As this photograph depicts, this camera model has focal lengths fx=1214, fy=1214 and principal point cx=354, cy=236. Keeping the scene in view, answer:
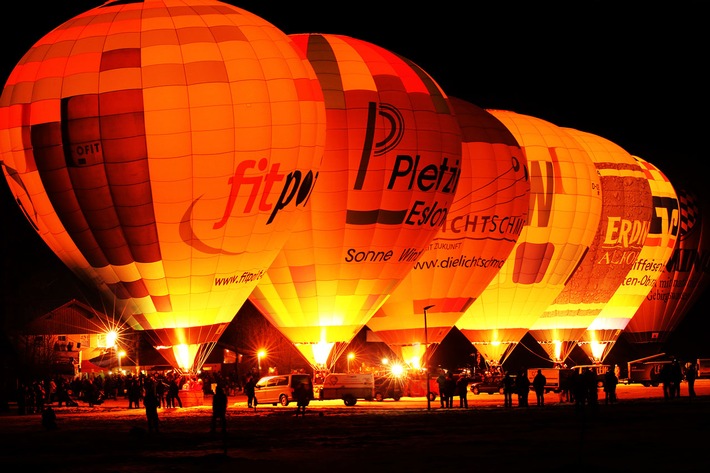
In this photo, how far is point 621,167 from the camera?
43344mm

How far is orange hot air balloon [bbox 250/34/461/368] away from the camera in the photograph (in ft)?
98.7

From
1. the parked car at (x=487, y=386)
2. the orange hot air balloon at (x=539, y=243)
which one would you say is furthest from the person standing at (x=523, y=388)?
the orange hot air balloon at (x=539, y=243)

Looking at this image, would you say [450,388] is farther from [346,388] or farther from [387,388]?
[387,388]

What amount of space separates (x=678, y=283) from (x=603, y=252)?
10243mm

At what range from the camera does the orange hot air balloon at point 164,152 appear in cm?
2642

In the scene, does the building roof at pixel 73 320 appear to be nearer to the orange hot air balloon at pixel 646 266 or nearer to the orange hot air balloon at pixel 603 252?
the orange hot air balloon at pixel 646 266

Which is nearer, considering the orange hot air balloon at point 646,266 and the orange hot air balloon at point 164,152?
the orange hot air balloon at point 164,152

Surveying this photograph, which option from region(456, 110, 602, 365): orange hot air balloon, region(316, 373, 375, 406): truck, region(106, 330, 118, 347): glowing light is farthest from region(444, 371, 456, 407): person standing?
region(106, 330, 118, 347): glowing light

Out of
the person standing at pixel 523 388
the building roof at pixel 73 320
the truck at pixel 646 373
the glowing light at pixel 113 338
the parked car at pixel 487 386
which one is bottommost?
the person standing at pixel 523 388

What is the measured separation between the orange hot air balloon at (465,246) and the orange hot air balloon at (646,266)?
10678 millimetres

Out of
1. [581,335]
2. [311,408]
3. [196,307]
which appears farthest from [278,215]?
[581,335]

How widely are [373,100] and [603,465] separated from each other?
1655 cm

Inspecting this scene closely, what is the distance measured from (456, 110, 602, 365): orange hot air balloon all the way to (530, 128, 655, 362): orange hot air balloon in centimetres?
268

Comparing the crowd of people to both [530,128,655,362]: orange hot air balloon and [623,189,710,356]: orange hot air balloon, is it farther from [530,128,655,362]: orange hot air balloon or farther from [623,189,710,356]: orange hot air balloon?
[623,189,710,356]: orange hot air balloon
